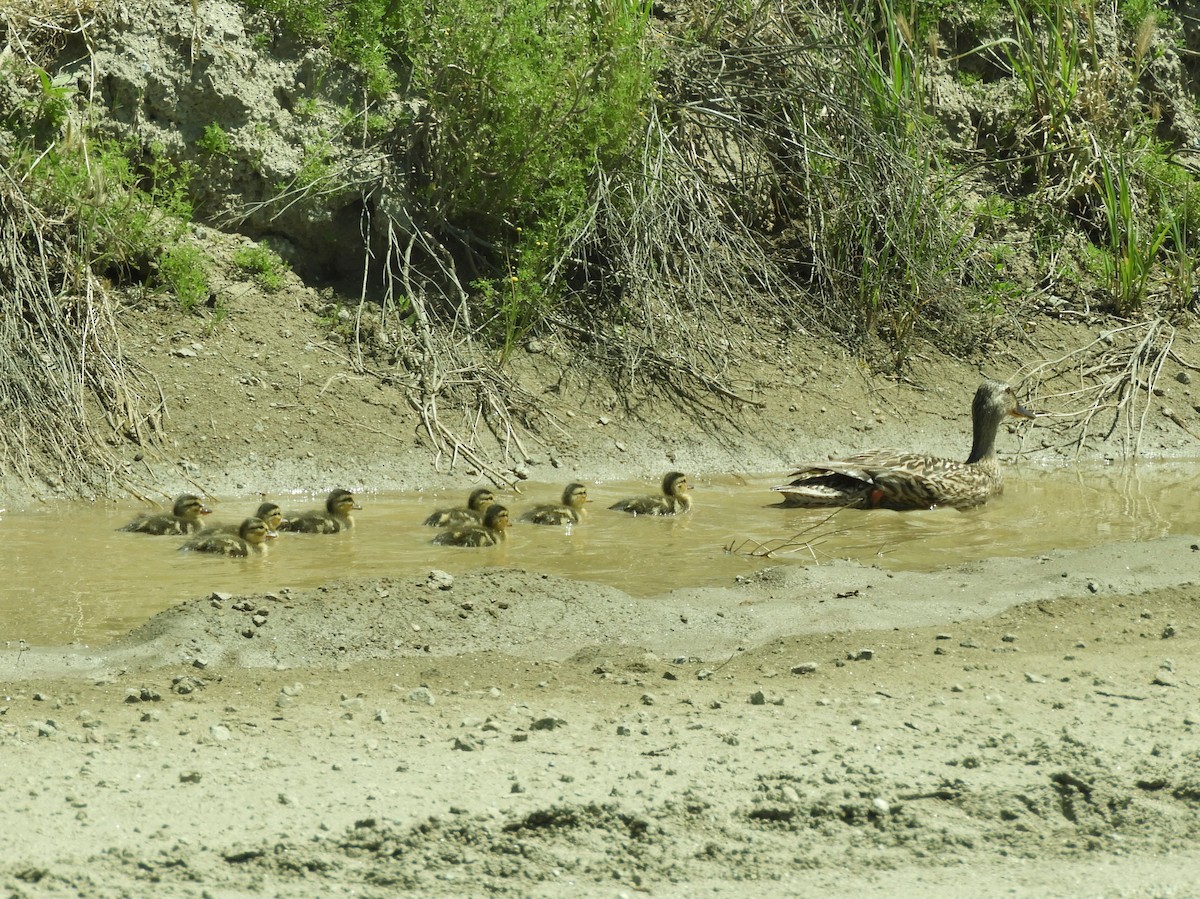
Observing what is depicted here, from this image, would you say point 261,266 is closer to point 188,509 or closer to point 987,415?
point 188,509

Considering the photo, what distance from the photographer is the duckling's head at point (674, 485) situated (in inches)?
363

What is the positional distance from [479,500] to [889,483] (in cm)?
261

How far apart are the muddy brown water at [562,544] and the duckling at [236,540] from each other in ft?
0.30

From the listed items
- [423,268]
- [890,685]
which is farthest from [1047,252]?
[890,685]

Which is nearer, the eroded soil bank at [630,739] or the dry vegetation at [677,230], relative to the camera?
the eroded soil bank at [630,739]

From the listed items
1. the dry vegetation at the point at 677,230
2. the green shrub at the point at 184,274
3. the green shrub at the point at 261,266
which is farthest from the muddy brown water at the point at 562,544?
the green shrub at the point at 261,266

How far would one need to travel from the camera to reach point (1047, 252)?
44.3 ft

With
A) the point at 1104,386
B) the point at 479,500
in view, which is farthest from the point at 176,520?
the point at 1104,386

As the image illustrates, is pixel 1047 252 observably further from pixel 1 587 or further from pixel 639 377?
pixel 1 587

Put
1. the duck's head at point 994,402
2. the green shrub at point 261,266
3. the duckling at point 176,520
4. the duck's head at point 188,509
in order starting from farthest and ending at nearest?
the green shrub at point 261,266 → the duck's head at point 994,402 → the duck's head at point 188,509 → the duckling at point 176,520

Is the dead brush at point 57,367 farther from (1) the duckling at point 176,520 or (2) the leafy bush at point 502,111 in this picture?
(2) the leafy bush at point 502,111

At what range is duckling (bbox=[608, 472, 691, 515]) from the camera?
29.4 ft

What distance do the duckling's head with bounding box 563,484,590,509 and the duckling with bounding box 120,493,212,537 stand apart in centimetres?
201

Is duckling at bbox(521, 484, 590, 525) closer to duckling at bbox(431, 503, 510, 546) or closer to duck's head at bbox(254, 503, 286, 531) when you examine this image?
duckling at bbox(431, 503, 510, 546)
